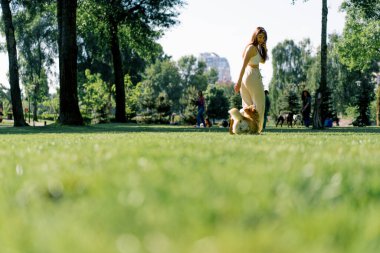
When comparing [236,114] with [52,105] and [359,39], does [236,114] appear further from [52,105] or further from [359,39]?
[52,105]

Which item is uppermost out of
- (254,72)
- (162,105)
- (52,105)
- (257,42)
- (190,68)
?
(190,68)

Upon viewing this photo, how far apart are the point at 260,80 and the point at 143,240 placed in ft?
36.3

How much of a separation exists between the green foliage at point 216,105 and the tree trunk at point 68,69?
179 feet

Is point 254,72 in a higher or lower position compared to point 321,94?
higher

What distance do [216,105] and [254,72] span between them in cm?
6523

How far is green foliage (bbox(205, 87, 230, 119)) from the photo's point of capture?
3019 inches

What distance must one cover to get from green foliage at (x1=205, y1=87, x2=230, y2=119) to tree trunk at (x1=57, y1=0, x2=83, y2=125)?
179ft

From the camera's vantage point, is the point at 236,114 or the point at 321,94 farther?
the point at 321,94

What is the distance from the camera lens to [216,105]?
3041 inches

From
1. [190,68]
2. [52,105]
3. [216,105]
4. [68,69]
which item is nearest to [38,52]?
[52,105]

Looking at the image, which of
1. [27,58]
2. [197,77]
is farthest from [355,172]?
[197,77]

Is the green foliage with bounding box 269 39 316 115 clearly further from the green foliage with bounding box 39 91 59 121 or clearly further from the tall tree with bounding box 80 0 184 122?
the tall tree with bounding box 80 0 184 122

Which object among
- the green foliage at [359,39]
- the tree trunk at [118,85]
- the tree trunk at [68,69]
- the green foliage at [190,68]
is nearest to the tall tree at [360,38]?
the green foliage at [359,39]

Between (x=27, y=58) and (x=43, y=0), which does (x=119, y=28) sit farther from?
(x=27, y=58)
